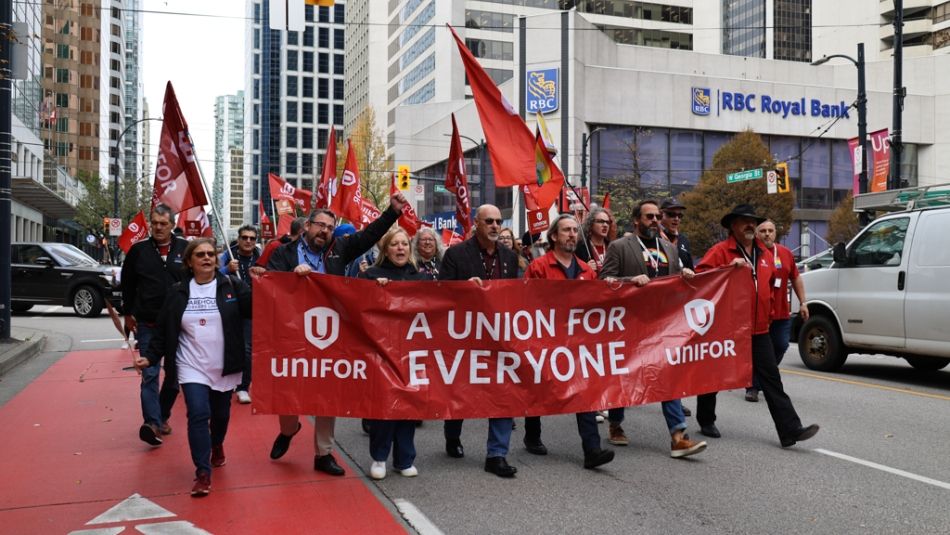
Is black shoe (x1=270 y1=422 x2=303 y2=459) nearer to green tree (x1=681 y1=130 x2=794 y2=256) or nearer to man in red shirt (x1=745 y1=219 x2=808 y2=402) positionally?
man in red shirt (x1=745 y1=219 x2=808 y2=402)

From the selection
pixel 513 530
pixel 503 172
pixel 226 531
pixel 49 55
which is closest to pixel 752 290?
pixel 503 172

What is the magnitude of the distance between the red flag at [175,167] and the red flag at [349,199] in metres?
6.49

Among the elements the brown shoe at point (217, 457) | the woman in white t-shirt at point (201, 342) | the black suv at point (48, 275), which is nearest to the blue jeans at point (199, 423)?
the woman in white t-shirt at point (201, 342)

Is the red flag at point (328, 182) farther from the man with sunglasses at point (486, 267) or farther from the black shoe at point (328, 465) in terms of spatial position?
the black shoe at point (328, 465)

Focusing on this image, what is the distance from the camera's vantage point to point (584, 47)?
47.3 meters

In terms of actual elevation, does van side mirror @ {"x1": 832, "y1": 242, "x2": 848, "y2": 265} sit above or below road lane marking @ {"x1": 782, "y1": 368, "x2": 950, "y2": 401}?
above

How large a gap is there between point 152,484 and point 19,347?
8840 millimetres

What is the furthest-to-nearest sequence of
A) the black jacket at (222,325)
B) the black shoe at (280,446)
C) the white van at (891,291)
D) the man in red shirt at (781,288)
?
the white van at (891,291), the man in red shirt at (781,288), the black shoe at (280,446), the black jacket at (222,325)

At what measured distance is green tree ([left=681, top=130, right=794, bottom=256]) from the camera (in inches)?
1683

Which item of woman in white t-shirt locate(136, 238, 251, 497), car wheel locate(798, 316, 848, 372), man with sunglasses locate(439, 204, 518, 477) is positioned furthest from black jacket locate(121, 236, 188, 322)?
car wheel locate(798, 316, 848, 372)

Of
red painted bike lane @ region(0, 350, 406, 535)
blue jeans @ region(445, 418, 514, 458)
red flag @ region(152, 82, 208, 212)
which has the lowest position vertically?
red painted bike lane @ region(0, 350, 406, 535)

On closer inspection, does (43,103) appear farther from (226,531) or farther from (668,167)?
(226,531)

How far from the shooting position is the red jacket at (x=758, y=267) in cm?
700

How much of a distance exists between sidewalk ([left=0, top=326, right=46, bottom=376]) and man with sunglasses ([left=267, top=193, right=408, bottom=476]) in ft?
22.4
